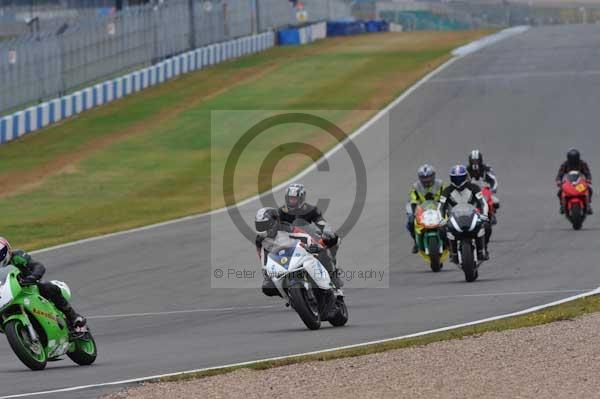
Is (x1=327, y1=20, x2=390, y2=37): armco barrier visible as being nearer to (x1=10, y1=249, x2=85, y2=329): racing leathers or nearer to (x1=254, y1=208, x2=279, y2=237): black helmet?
(x1=254, y1=208, x2=279, y2=237): black helmet

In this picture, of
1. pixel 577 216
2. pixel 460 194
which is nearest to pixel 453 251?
pixel 460 194

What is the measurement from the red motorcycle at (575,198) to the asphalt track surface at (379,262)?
34cm

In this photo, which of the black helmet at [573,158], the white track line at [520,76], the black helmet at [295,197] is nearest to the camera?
the black helmet at [295,197]

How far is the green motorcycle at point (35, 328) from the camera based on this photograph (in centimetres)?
1250

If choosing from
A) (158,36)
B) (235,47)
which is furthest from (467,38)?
(158,36)

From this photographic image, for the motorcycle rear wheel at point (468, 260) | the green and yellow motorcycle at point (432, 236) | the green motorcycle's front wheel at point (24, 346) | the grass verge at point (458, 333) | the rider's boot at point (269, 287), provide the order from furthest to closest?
the green and yellow motorcycle at point (432, 236) < the motorcycle rear wheel at point (468, 260) < the rider's boot at point (269, 287) < the green motorcycle's front wheel at point (24, 346) < the grass verge at point (458, 333)

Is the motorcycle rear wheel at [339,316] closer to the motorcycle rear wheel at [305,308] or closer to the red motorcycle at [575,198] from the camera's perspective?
the motorcycle rear wheel at [305,308]

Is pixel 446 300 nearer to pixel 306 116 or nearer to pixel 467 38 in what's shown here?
pixel 306 116

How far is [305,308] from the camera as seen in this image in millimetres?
14289

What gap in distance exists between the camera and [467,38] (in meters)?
65.4

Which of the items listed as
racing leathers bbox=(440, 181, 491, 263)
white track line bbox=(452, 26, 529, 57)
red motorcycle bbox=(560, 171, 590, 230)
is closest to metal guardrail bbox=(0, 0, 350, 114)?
white track line bbox=(452, 26, 529, 57)

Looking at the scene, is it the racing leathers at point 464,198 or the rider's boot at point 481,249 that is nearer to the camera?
the rider's boot at point 481,249
